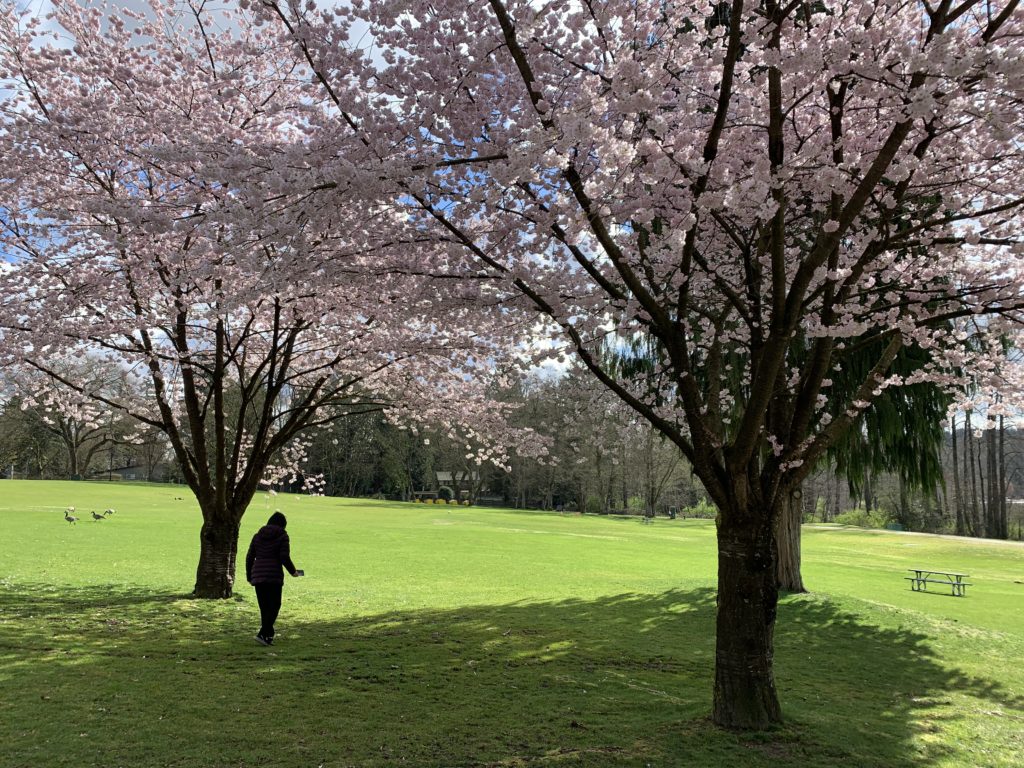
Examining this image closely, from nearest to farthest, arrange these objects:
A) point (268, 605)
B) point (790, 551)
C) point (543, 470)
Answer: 1. point (268, 605)
2. point (790, 551)
3. point (543, 470)

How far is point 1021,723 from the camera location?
611 cm

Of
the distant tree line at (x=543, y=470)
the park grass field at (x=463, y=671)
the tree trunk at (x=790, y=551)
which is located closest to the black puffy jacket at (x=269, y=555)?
the park grass field at (x=463, y=671)

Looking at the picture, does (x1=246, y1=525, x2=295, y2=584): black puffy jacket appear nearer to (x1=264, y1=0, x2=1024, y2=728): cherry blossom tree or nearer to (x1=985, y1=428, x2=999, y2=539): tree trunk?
(x1=264, y1=0, x2=1024, y2=728): cherry blossom tree

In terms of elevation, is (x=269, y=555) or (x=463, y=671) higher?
(x=269, y=555)

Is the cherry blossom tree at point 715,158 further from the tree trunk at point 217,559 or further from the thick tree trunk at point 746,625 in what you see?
the tree trunk at point 217,559

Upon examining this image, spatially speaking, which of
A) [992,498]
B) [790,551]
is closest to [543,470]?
[992,498]

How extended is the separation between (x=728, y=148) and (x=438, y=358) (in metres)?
6.05

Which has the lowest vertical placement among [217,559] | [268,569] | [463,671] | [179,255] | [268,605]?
[463,671]

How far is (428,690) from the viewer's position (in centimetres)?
606

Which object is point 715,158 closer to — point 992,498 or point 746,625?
point 746,625

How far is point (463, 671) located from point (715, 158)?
531 cm

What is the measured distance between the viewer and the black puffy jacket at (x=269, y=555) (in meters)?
7.50

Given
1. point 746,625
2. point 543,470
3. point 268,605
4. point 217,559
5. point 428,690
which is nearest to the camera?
point 746,625

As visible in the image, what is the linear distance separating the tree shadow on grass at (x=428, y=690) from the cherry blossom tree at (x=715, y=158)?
106cm
